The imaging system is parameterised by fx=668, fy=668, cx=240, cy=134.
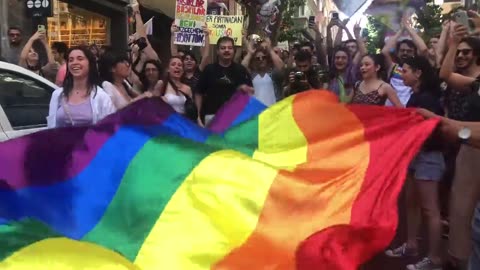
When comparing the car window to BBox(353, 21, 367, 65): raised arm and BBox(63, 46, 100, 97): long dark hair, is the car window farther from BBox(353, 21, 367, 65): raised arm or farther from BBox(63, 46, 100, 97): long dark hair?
BBox(353, 21, 367, 65): raised arm

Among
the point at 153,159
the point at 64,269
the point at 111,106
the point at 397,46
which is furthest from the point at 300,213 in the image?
the point at 397,46

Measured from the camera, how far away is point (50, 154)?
3443 mm

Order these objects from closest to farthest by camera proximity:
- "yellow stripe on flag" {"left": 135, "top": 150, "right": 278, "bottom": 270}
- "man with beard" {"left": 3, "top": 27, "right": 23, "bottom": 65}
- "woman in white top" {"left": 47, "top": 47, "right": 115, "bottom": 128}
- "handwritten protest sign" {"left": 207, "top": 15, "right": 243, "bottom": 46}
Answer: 1. "yellow stripe on flag" {"left": 135, "top": 150, "right": 278, "bottom": 270}
2. "woman in white top" {"left": 47, "top": 47, "right": 115, "bottom": 128}
3. "man with beard" {"left": 3, "top": 27, "right": 23, "bottom": 65}
4. "handwritten protest sign" {"left": 207, "top": 15, "right": 243, "bottom": 46}

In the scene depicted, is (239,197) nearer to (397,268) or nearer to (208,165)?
(208,165)

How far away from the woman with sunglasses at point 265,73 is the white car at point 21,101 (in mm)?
2531

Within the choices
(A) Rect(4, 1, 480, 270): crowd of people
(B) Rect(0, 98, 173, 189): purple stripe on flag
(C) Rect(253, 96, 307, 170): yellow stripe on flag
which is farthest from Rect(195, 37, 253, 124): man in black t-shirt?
(B) Rect(0, 98, 173, 189): purple stripe on flag

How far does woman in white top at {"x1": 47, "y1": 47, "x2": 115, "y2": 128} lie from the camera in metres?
5.14

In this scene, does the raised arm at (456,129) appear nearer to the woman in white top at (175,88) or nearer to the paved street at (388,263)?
the paved street at (388,263)

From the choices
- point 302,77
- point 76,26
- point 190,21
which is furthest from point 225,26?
point 76,26

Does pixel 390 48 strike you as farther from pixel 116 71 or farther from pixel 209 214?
pixel 209 214

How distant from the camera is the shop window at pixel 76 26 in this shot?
52.6ft

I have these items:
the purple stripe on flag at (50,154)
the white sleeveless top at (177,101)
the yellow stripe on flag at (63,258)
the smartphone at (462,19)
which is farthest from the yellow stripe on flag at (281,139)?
the white sleeveless top at (177,101)

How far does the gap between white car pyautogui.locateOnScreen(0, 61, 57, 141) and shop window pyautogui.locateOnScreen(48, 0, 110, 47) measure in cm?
917

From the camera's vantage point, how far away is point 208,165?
3.19m
